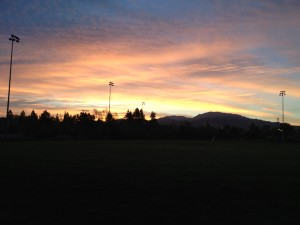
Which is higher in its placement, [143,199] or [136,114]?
[136,114]

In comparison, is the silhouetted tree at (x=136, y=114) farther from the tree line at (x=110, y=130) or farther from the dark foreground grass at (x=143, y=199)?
the dark foreground grass at (x=143, y=199)

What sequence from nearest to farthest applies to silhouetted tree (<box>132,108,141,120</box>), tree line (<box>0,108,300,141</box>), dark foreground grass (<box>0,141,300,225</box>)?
dark foreground grass (<box>0,141,300,225</box>)
tree line (<box>0,108,300,141</box>)
silhouetted tree (<box>132,108,141,120</box>)

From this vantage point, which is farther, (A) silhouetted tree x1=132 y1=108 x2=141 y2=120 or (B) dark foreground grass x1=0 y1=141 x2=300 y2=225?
(A) silhouetted tree x1=132 y1=108 x2=141 y2=120

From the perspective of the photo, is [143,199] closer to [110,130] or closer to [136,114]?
[110,130]

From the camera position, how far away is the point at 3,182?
12.9 meters

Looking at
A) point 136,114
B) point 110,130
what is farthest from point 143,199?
point 136,114

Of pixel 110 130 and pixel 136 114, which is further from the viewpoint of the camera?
Answer: pixel 136 114

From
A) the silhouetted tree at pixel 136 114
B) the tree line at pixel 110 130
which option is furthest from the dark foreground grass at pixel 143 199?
the silhouetted tree at pixel 136 114

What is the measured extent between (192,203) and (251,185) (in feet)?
15.3

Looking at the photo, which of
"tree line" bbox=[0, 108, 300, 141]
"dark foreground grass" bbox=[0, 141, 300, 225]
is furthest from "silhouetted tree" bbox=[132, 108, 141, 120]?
"dark foreground grass" bbox=[0, 141, 300, 225]

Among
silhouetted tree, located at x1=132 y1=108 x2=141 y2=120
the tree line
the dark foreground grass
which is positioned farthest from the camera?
silhouetted tree, located at x1=132 y1=108 x2=141 y2=120

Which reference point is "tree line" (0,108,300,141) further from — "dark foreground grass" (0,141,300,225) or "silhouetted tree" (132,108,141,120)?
"dark foreground grass" (0,141,300,225)

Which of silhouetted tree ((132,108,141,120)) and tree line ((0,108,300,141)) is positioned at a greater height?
silhouetted tree ((132,108,141,120))

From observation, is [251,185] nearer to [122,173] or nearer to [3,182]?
[122,173]
